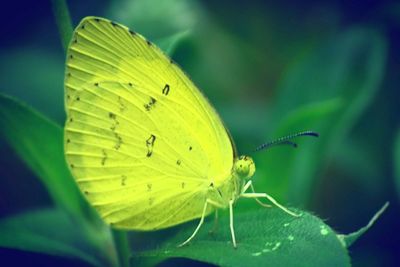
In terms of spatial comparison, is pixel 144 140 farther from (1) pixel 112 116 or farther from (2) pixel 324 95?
(2) pixel 324 95

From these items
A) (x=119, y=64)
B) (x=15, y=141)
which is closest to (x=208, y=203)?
(x=119, y=64)

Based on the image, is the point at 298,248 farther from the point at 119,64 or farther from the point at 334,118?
the point at 334,118

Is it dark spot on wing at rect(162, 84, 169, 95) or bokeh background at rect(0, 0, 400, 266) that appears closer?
dark spot on wing at rect(162, 84, 169, 95)

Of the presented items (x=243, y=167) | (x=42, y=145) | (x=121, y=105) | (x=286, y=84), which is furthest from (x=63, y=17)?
(x=286, y=84)

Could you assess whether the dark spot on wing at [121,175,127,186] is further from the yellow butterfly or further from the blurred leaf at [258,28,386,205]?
the blurred leaf at [258,28,386,205]

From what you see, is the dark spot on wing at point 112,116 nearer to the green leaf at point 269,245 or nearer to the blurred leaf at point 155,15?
the green leaf at point 269,245

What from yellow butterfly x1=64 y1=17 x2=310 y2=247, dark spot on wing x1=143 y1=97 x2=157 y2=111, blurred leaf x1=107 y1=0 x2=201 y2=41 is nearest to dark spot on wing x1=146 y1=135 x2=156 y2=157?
yellow butterfly x1=64 y1=17 x2=310 y2=247
